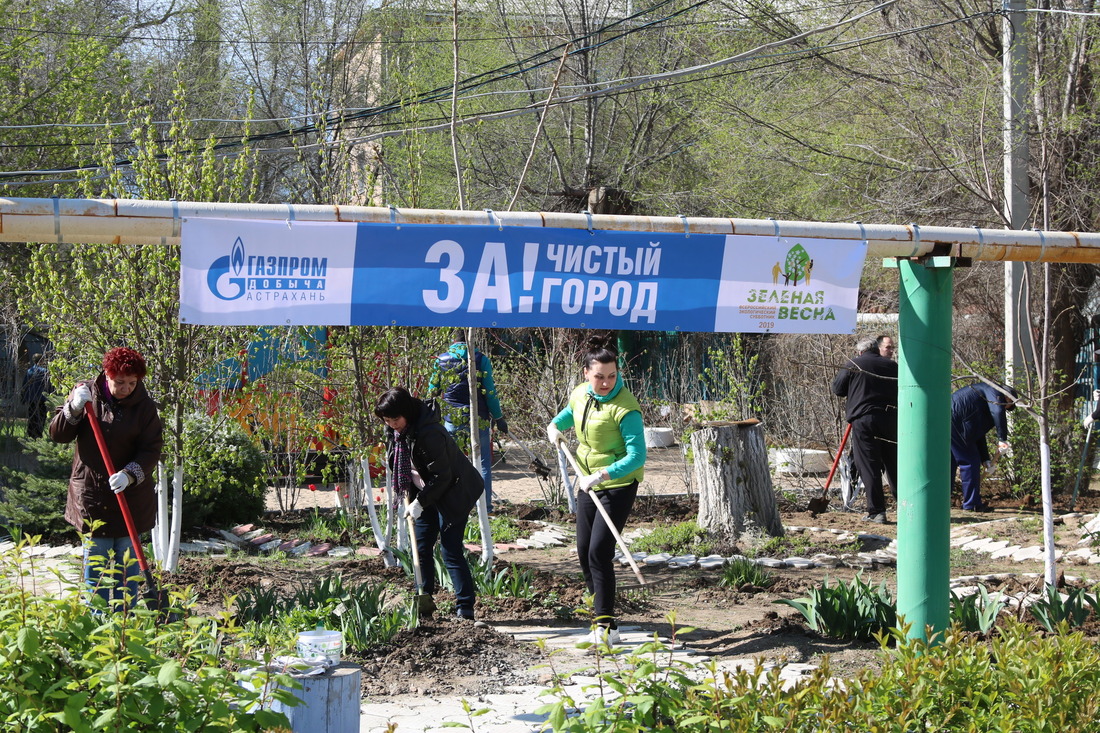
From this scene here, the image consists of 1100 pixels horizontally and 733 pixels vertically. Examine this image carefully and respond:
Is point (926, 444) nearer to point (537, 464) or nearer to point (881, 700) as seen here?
point (881, 700)

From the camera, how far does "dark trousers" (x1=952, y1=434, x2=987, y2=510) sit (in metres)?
11.1

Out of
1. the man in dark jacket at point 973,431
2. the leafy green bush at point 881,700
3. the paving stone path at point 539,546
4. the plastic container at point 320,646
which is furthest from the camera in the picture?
the man in dark jacket at point 973,431

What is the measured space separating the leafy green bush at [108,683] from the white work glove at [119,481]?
2.29 m

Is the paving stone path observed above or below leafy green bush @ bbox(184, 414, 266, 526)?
below

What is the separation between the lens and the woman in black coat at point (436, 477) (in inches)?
242

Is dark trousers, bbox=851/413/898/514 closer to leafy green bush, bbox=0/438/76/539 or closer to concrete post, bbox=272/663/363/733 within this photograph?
leafy green bush, bbox=0/438/76/539

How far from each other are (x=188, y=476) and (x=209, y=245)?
4.25 metres

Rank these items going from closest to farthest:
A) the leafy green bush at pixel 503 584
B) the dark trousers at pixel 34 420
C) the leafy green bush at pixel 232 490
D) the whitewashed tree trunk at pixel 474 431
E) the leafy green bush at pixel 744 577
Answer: the leafy green bush at pixel 503 584
the whitewashed tree trunk at pixel 474 431
the leafy green bush at pixel 744 577
the leafy green bush at pixel 232 490
the dark trousers at pixel 34 420

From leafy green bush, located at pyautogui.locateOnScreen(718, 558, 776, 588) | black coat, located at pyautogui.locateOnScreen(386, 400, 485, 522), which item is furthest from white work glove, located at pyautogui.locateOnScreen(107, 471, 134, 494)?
leafy green bush, located at pyautogui.locateOnScreen(718, 558, 776, 588)

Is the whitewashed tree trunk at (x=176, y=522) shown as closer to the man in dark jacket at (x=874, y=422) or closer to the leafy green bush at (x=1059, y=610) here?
the leafy green bush at (x=1059, y=610)

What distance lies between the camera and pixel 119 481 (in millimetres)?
5359

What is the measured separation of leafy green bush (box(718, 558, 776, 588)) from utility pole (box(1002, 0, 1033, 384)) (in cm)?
423

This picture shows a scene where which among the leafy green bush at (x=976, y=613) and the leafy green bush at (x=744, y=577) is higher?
the leafy green bush at (x=976, y=613)

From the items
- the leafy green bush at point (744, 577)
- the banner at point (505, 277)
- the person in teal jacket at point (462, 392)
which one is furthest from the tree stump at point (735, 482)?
the banner at point (505, 277)
